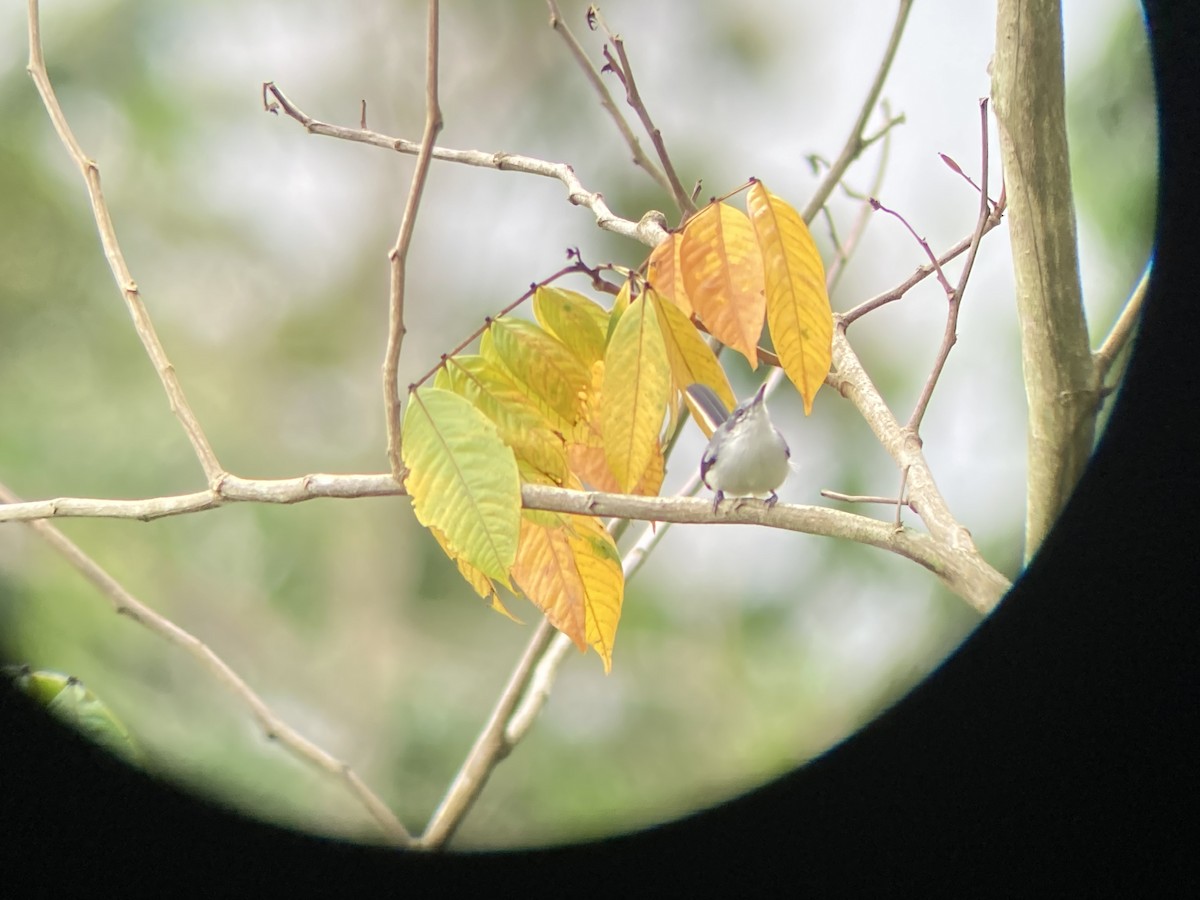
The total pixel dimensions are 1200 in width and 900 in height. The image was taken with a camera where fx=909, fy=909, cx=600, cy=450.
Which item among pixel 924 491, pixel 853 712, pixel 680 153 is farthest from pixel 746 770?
pixel 680 153

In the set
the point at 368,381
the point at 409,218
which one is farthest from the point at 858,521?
the point at 368,381

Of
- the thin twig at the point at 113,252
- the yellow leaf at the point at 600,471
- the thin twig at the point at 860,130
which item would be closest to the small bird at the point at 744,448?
the yellow leaf at the point at 600,471

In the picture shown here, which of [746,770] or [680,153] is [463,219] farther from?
[746,770]

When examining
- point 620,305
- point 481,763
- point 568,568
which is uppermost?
point 620,305

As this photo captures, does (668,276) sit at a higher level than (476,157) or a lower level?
lower

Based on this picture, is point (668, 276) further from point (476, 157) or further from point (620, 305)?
point (476, 157)

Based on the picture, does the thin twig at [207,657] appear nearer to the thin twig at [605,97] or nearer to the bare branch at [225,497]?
the bare branch at [225,497]
